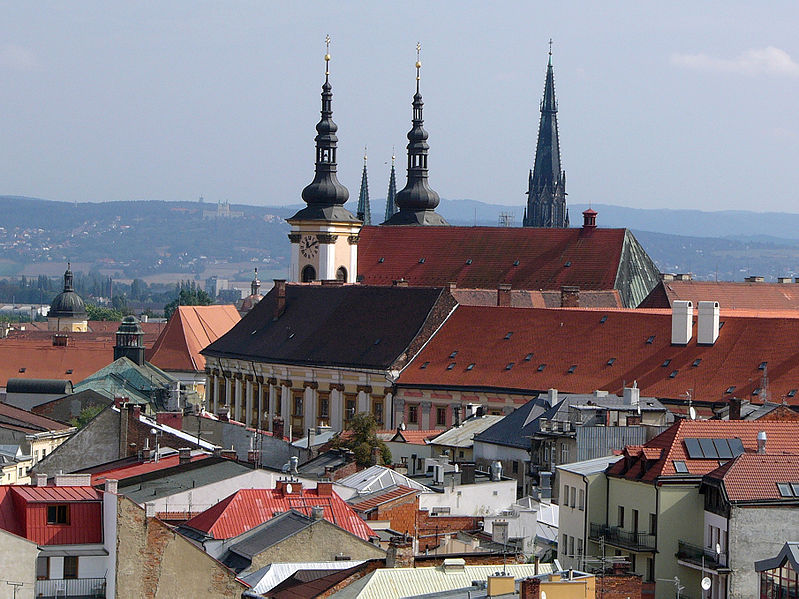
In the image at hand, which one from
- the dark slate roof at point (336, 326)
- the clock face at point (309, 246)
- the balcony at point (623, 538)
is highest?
the clock face at point (309, 246)

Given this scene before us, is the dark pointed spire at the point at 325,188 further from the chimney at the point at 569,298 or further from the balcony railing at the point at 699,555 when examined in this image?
the balcony railing at the point at 699,555

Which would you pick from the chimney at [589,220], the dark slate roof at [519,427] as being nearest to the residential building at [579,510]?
the dark slate roof at [519,427]

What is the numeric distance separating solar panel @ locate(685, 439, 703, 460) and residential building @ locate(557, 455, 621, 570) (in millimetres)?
2108

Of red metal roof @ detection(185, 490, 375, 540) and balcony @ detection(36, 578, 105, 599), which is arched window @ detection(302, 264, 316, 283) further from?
balcony @ detection(36, 578, 105, 599)

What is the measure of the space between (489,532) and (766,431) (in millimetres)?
6975

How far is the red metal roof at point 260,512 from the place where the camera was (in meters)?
45.1

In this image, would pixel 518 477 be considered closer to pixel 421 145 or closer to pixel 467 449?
pixel 467 449

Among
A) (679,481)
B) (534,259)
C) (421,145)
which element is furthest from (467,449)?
(421,145)

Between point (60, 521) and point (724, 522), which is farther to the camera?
point (724, 522)

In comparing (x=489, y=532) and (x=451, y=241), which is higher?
(x=451, y=241)

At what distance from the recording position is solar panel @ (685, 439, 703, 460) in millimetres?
45875

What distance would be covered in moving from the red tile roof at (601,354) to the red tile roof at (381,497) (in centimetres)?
3017

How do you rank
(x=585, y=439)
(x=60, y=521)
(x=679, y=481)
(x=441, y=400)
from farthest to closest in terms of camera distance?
(x=441, y=400) → (x=585, y=439) → (x=679, y=481) → (x=60, y=521)

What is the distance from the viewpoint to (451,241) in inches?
5187
